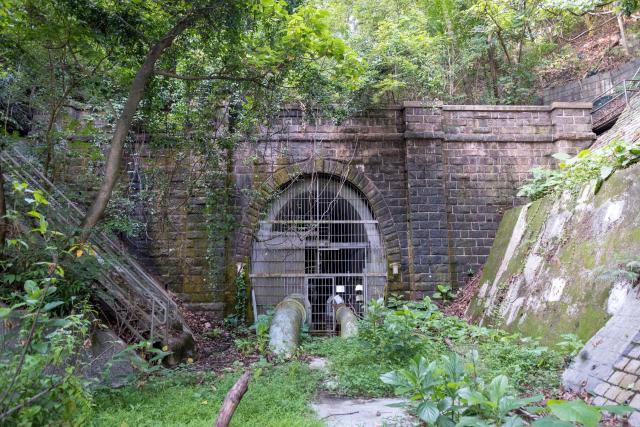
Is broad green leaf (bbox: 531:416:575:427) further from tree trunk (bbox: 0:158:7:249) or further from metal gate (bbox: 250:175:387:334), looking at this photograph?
metal gate (bbox: 250:175:387:334)

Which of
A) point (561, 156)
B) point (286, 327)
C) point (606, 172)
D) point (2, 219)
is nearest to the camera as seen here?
point (2, 219)

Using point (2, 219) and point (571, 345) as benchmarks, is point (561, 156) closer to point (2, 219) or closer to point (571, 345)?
point (571, 345)

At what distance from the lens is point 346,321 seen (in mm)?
8320

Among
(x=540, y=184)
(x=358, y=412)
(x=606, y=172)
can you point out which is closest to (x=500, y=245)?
(x=540, y=184)

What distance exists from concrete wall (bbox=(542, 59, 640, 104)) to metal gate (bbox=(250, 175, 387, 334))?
330 inches

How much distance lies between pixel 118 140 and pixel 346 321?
488cm

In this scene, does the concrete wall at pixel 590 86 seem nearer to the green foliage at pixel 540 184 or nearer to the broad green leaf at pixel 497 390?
the green foliage at pixel 540 184

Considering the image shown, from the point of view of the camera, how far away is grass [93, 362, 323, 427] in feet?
12.3

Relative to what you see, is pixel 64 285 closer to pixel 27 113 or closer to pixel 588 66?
pixel 27 113

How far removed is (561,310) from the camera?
5668mm

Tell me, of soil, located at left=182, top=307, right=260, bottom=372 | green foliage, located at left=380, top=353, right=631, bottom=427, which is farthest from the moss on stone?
green foliage, located at left=380, top=353, right=631, bottom=427

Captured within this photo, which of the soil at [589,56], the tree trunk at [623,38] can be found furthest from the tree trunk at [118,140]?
the tree trunk at [623,38]

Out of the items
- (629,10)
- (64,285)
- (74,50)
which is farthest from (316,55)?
(64,285)

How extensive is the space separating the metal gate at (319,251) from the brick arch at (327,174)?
16 centimetres
